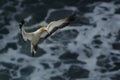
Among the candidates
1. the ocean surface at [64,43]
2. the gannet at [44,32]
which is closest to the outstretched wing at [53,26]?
the gannet at [44,32]

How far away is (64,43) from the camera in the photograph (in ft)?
44.4

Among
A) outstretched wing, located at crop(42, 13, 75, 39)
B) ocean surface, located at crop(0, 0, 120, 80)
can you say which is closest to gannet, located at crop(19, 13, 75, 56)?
outstretched wing, located at crop(42, 13, 75, 39)

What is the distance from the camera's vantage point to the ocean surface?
1246 centimetres

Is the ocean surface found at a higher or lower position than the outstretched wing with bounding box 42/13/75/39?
higher

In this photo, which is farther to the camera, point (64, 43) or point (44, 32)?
point (64, 43)

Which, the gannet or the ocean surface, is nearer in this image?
the gannet

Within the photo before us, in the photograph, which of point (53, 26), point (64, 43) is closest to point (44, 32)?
point (53, 26)

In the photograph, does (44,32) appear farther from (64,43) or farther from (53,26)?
(64,43)

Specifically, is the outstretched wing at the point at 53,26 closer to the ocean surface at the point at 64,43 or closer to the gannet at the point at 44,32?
the gannet at the point at 44,32

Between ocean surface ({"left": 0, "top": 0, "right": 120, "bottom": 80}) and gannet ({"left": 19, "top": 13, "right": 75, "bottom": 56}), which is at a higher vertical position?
ocean surface ({"left": 0, "top": 0, "right": 120, "bottom": 80})

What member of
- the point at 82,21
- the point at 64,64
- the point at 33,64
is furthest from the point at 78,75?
the point at 82,21

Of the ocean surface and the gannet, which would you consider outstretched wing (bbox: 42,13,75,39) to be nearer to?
the gannet

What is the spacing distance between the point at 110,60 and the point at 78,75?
1.28 m

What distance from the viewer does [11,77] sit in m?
12.4
